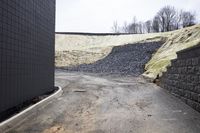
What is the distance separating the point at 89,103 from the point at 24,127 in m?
4.42

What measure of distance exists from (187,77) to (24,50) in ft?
20.0

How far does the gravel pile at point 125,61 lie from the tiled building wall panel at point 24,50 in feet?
57.2

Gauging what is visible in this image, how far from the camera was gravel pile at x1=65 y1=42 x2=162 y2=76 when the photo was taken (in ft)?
106

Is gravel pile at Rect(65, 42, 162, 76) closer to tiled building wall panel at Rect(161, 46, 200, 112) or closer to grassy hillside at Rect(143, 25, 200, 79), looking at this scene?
grassy hillside at Rect(143, 25, 200, 79)

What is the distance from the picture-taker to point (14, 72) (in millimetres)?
8766

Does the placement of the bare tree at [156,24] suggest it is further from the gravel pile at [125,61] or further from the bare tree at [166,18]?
the gravel pile at [125,61]

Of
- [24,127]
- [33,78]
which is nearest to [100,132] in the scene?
[24,127]

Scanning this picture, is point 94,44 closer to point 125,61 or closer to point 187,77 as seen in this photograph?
point 125,61

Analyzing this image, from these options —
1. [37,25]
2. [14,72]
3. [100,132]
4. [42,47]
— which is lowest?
[100,132]

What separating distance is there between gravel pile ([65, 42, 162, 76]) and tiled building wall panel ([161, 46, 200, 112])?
15984 millimetres

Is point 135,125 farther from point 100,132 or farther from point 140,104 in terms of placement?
point 140,104

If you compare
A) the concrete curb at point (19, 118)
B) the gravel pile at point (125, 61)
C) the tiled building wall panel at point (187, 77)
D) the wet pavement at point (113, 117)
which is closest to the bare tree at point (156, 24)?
the gravel pile at point (125, 61)

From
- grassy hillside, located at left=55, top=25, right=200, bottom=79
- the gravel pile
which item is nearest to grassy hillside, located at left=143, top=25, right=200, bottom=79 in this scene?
grassy hillside, located at left=55, top=25, right=200, bottom=79

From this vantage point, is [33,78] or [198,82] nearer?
[198,82]
